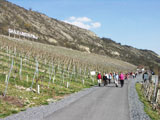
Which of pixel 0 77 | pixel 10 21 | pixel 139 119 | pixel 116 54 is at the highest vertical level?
pixel 10 21

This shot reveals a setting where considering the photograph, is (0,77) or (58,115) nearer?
(58,115)

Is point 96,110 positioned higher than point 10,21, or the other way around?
point 10,21

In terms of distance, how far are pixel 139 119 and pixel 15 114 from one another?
591cm

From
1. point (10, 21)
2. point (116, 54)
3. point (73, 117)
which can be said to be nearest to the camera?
point (73, 117)

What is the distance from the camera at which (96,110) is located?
11.7 m

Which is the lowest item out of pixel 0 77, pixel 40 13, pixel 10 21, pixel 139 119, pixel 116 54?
pixel 139 119

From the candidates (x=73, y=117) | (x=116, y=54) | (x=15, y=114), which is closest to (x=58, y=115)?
(x=73, y=117)

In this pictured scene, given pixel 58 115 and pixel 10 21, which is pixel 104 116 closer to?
pixel 58 115

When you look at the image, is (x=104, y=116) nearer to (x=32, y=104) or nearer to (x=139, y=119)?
(x=139, y=119)

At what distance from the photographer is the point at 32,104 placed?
12641mm

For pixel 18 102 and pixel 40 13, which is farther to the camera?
pixel 40 13

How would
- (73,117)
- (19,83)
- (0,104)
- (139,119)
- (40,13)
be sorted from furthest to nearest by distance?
(40,13) → (19,83) → (0,104) → (139,119) → (73,117)

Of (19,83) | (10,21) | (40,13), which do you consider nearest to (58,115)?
(19,83)

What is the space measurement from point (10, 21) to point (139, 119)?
9667cm
